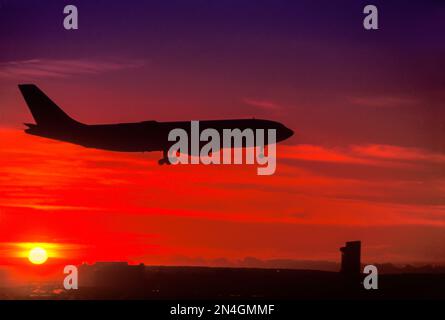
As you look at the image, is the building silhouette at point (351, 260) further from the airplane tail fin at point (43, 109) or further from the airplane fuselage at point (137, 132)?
the airplane tail fin at point (43, 109)

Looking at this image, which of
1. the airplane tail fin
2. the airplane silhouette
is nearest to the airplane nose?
the airplane silhouette

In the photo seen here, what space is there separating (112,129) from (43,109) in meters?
14.9

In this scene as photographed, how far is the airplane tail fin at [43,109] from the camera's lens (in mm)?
120938

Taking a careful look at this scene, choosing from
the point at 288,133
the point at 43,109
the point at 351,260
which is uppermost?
the point at 43,109

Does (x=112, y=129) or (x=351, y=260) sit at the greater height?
(x=112, y=129)

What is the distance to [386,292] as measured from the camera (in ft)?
458

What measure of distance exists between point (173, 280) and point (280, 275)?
31023 millimetres

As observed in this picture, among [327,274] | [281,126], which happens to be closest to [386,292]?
[327,274]

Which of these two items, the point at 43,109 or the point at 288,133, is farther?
the point at 43,109

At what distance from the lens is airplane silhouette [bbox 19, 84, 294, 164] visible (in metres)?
112

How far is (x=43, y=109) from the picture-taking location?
122 metres

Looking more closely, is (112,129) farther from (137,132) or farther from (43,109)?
(43,109)

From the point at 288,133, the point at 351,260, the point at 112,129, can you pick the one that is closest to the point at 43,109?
the point at 112,129
